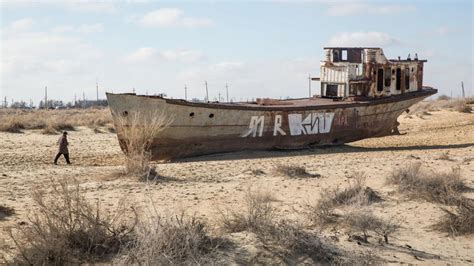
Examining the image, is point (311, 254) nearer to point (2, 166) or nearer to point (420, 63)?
point (2, 166)

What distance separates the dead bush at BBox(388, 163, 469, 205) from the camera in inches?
389

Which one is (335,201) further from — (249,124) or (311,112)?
(311,112)

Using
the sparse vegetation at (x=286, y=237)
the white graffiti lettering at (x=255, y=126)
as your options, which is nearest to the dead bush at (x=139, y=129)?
the white graffiti lettering at (x=255, y=126)

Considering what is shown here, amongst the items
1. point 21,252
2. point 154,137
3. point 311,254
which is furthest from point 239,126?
point 21,252

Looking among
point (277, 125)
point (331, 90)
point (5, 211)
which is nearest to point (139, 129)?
point (277, 125)

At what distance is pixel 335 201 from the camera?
969 cm

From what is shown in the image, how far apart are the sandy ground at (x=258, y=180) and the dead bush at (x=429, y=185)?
199 mm

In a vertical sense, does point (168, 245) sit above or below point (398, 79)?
below

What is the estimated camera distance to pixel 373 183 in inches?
465

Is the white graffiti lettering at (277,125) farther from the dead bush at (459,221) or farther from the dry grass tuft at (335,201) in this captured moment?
the dead bush at (459,221)

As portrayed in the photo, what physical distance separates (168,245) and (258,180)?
636 centimetres

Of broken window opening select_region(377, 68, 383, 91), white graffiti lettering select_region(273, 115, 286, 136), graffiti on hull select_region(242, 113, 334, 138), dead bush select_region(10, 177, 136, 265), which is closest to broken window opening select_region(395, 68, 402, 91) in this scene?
broken window opening select_region(377, 68, 383, 91)

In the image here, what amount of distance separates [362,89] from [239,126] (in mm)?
5869

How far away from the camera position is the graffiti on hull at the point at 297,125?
58.9ft
